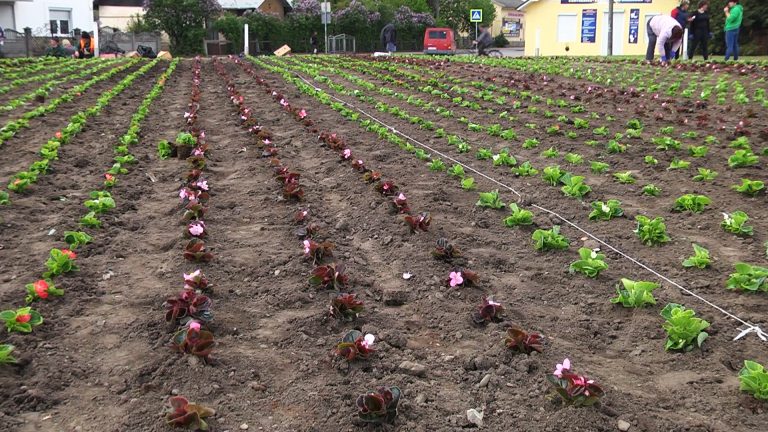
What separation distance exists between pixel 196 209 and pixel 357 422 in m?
3.16

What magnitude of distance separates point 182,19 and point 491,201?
42.4m

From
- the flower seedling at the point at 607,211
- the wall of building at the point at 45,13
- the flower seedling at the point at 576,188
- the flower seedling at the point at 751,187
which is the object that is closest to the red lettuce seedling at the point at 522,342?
the flower seedling at the point at 607,211

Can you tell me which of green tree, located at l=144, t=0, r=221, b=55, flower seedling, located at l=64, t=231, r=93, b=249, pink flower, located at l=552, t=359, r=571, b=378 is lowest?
pink flower, located at l=552, t=359, r=571, b=378

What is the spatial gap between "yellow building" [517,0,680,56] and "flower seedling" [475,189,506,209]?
32.0m

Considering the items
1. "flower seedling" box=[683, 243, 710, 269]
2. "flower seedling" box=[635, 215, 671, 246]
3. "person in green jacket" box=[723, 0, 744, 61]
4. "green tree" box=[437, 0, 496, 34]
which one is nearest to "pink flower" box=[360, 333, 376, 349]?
"flower seedling" box=[683, 243, 710, 269]

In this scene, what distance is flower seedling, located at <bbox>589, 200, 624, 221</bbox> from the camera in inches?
224

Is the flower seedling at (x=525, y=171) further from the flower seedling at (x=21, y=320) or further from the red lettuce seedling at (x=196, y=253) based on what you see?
the flower seedling at (x=21, y=320)

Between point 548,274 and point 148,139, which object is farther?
point 148,139

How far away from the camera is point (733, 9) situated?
19109 mm

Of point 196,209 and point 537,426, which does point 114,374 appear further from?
point 196,209

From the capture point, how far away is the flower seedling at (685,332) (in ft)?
11.9

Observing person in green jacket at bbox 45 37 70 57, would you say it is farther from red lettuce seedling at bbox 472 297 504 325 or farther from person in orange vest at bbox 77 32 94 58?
red lettuce seedling at bbox 472 297 504 325

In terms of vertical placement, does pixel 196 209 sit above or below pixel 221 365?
above

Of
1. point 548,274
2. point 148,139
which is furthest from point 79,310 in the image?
point 148,139
